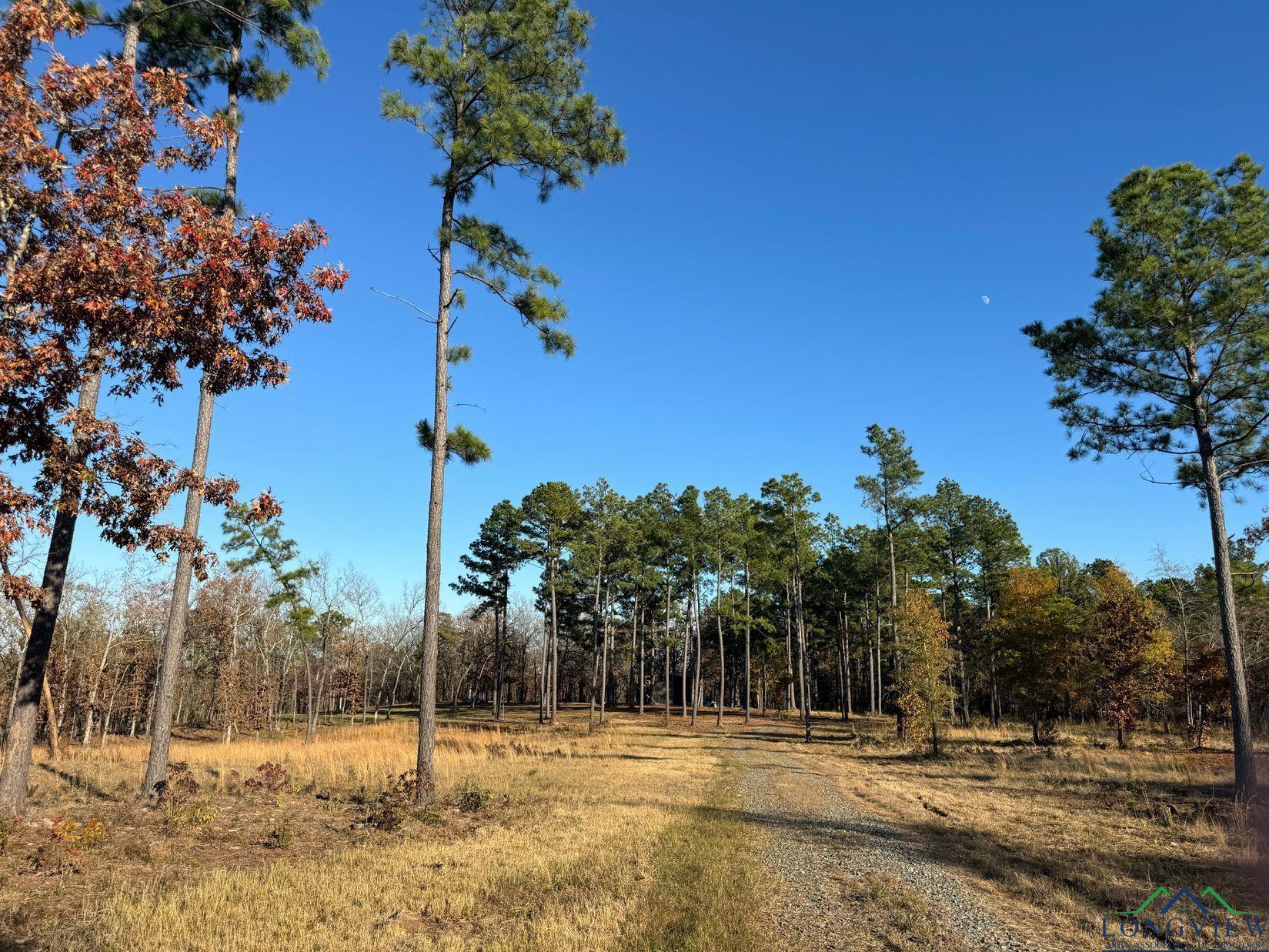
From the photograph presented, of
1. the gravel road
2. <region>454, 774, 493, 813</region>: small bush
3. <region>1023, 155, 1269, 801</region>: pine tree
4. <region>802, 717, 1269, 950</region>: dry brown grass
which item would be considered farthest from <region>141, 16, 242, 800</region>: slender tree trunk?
<region>1023, 155, 1269, 801</region>: pine tree

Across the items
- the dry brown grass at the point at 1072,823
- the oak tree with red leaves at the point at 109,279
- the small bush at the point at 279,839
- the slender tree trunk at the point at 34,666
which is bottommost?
the dry brown grass at the point at 1072,823

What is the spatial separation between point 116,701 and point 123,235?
44457mm

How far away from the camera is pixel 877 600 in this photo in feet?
151

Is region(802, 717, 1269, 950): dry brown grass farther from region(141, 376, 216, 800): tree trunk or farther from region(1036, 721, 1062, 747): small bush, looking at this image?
region(141, 376, 216, 800): tree trunk

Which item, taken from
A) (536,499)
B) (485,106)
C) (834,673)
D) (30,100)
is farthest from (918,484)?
(834,673)

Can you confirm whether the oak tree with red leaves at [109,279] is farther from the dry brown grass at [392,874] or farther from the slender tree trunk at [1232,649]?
the slender tree trunk at [1232,649]

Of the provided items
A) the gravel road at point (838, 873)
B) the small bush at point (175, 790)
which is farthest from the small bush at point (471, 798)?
the gravel road at point (838, 873)

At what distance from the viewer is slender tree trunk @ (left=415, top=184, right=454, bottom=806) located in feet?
41.2

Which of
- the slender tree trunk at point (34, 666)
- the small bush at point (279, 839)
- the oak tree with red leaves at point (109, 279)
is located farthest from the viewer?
the slender tree trunk at point (34, 666)

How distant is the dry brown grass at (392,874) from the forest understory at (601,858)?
0.13 feet

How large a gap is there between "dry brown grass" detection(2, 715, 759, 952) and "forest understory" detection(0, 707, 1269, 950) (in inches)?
1.6

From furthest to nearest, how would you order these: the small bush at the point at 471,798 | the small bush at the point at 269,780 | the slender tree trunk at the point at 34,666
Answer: the small bush at the point at 269,780, the small bush at the point at 471,798, the slender tree trunk at the point at 34,666

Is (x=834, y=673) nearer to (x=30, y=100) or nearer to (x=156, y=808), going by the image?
(x=156, y=808)

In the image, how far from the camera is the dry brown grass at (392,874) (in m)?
5.68
